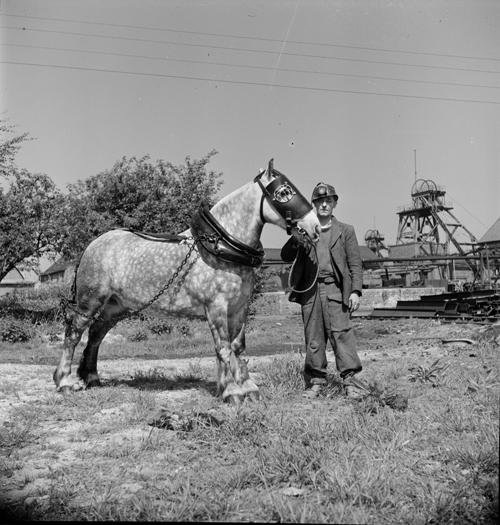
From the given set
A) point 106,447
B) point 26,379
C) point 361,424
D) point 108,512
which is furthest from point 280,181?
point 26,379

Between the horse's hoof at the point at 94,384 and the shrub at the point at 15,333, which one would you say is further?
the shrub at the point at 15,333

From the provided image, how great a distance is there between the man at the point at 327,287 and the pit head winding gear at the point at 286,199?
0.55m

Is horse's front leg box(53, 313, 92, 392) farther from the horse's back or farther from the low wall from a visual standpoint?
the low wall

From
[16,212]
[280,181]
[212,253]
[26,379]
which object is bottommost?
[26,379]

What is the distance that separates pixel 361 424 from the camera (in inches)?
148

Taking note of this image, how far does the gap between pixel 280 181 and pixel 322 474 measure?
2.74 m

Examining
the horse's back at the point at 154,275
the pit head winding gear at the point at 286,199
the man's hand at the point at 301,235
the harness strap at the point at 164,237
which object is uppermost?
the pit head winding gear at the point at 286,199

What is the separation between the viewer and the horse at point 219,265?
4.84m

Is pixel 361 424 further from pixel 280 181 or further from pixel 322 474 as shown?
pixel 280 181

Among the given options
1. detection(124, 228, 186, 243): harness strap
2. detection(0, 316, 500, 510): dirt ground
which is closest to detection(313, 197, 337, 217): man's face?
detection(124, 228, 186, 243): harness strap

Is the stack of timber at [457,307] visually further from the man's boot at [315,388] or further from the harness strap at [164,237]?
the harness strap at [164,237]

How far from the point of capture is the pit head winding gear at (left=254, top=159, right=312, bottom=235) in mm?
4676

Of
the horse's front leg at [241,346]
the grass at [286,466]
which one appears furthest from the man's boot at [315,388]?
the horse's front leg at [241,346]

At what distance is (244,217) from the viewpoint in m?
5.08
